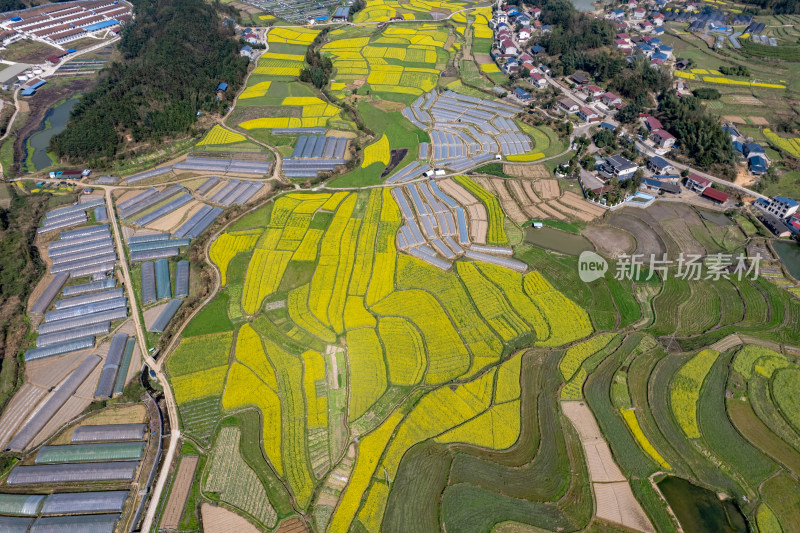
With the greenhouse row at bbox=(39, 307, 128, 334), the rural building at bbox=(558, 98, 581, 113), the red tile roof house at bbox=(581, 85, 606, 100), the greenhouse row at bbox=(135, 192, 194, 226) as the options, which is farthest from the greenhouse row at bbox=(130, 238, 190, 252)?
the red tile roof house at bbox=(581, 85, 606, 100)

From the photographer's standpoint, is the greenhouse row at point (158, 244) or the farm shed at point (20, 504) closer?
the farm shed at point (20, 504)

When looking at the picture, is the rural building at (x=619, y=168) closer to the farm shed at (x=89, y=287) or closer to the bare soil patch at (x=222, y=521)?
the bare soil patch at (x=222, y=521)

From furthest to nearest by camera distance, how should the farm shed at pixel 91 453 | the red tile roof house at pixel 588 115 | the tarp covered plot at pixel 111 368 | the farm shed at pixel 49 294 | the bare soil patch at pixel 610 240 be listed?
the red tile roof house at pixel 588 115
the bare soil patch at pixel 610 240
the farm shed at pixel 49 294
the tarp covered plot at pixel 111 368
the farm shed at pixel 91 453

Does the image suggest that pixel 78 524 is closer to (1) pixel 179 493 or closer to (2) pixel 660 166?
(1) pixel 179 493

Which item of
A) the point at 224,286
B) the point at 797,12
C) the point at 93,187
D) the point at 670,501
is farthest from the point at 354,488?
the point at 797,12

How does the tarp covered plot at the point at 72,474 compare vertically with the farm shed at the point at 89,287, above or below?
below

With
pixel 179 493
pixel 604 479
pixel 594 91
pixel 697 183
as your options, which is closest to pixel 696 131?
pixel 697 183

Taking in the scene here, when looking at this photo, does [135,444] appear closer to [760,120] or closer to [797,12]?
[760,120]

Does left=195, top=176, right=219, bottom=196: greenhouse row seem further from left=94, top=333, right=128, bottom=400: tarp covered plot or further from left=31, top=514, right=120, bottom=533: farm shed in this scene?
left=31, top=514, right=120, bottom=533: farm shed

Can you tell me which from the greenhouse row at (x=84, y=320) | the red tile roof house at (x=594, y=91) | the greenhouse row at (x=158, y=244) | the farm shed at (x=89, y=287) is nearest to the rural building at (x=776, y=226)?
the red tile roof house at (x=594, y=91)
